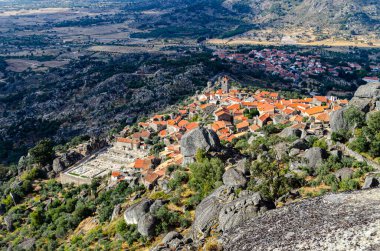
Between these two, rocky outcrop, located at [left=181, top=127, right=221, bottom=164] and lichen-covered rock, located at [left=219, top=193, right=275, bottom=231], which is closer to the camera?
lichen-covered rock, located at [left=219, top=193, right=275, bottom=231]

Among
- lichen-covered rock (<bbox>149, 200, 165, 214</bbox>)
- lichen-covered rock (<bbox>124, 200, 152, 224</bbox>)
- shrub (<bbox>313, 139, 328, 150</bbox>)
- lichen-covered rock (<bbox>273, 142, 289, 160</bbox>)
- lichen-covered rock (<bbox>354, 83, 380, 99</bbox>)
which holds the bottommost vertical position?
lichen-covered rock (<bbox>124, 200, 152, 224</bbox>)

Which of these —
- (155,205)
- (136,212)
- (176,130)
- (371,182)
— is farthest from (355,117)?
(176,130)

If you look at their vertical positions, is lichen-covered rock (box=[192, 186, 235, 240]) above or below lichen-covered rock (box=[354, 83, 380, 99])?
below

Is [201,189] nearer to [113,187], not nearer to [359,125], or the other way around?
[113,187]

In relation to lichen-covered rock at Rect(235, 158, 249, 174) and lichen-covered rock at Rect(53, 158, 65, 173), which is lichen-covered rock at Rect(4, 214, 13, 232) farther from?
lichen-covered rock at Rect(235, 158, 249, 174)

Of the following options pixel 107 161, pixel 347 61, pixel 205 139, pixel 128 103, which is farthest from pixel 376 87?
pixel 347 61

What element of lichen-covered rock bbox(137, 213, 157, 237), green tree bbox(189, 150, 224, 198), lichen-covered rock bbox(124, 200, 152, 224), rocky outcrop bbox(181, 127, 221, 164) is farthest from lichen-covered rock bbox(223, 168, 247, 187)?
rocky outcrop bbox(181, 127, 221, 164)

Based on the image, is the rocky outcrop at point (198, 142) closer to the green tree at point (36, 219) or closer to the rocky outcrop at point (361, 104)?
the rocky outcrop at point (361, 104)

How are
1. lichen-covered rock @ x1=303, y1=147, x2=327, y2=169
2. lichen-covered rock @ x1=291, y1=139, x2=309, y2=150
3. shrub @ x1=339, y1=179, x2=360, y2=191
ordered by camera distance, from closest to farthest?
shrub @ x1=339, y1=179, x2=360, y2=191
lichen-covered rock @ x1=303, y1=147, x2=327, y2=169
lichen-covered rock @ x1=291, y1=139, x2=309, y2=150
